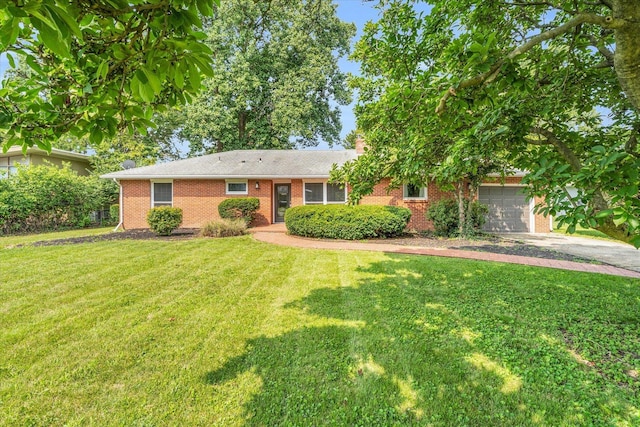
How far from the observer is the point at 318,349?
3.17m

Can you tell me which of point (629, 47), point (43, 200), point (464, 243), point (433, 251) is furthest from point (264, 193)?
point (629, 47)

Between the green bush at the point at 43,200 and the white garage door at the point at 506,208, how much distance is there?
64.6 feet

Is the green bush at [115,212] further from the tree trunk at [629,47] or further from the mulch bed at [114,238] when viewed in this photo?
the tree trunk at [629,47]

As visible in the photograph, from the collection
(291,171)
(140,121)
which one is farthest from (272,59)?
(140,121)

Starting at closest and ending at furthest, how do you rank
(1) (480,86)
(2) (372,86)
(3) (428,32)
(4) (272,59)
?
(1) (480,86) < (3) (428,32) < (2) (372,86) < (4) (272,59)

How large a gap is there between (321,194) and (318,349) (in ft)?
38.7

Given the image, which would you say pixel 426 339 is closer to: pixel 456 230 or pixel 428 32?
pixel 428 32

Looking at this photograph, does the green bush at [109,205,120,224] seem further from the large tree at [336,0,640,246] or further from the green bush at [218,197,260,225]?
the large tree at [336,0,640,246]

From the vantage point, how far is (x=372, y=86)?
5680 millimetres

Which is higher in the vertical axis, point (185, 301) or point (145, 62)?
point (145, 62)

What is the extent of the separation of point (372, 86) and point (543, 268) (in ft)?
18.6

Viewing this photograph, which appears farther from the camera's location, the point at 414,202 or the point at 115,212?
the point at 115,212

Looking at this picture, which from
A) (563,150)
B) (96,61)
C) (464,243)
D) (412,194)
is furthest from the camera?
(412,194)

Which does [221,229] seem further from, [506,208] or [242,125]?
[242,125]
